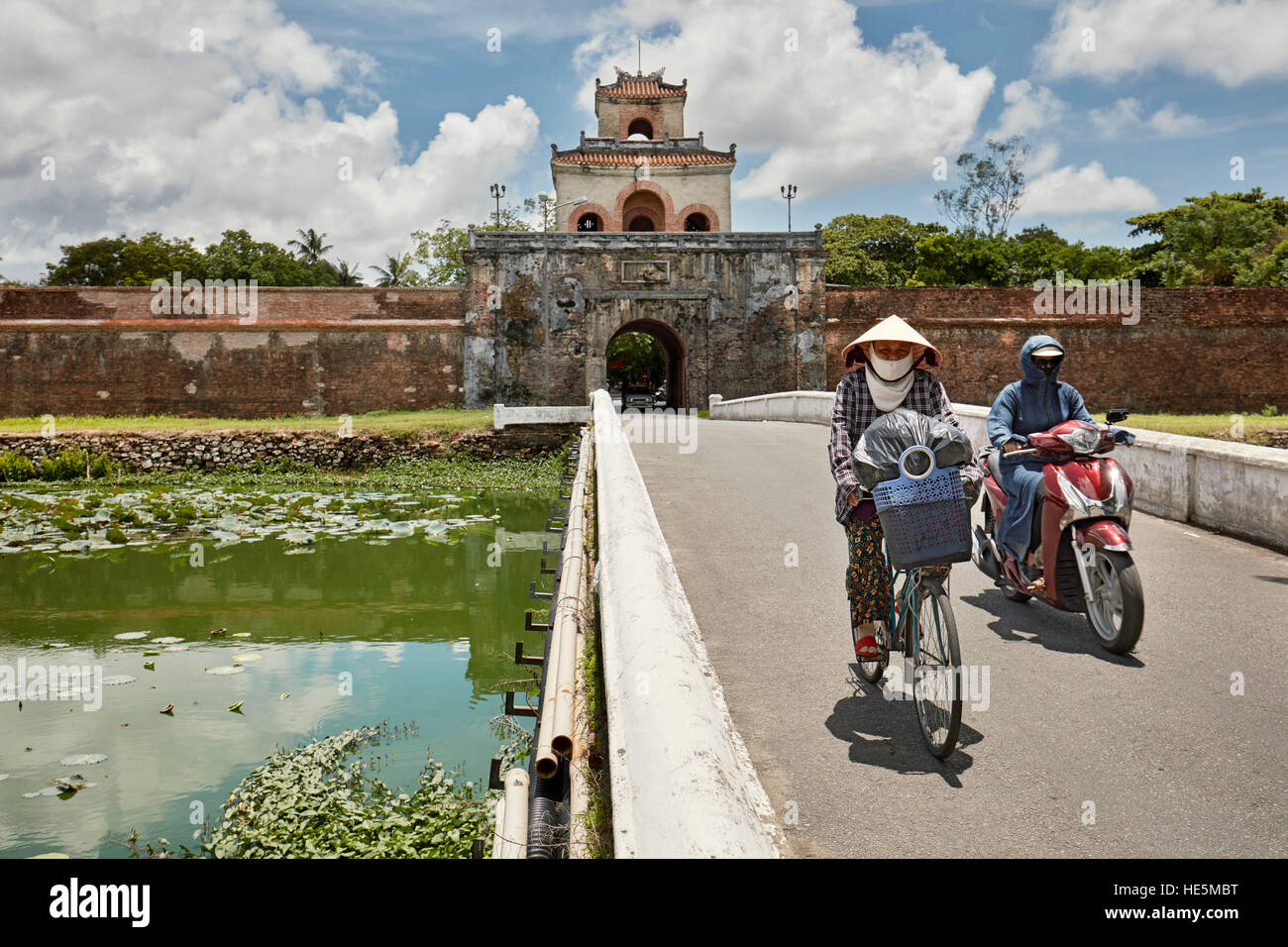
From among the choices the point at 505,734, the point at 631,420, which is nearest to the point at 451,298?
the point at 631,420

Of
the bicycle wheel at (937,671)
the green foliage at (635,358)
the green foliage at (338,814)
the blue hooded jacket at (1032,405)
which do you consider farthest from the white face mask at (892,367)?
the green foliage at (635,358)

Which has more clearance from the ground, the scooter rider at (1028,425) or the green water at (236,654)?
the scooter rider at (1028,425)

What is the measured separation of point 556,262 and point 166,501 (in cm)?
1176

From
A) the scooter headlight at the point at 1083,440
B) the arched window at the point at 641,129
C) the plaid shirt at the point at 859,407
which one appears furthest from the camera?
the arched window at the point at 641,129

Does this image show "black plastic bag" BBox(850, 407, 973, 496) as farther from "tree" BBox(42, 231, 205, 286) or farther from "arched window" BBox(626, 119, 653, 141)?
"tree" BBox(42, 231, 205, 286)

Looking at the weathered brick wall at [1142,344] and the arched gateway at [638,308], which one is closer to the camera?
the arched gateway at [638,308]

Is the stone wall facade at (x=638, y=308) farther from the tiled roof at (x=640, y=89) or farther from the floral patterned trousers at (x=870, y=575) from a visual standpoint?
the floral patterned trousers at (x=870, y=575)

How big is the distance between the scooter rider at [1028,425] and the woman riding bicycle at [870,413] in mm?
1129

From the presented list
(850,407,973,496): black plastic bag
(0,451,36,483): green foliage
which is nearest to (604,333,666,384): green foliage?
(0,451,36,483): green foliage

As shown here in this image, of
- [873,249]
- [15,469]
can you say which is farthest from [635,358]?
[15,469]

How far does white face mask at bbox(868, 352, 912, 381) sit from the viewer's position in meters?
3.59

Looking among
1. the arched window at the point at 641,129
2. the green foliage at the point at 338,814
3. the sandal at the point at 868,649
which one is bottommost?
the green foliage at the point at 338,814

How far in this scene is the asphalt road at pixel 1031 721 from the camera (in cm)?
249

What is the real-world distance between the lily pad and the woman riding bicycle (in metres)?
4.66
